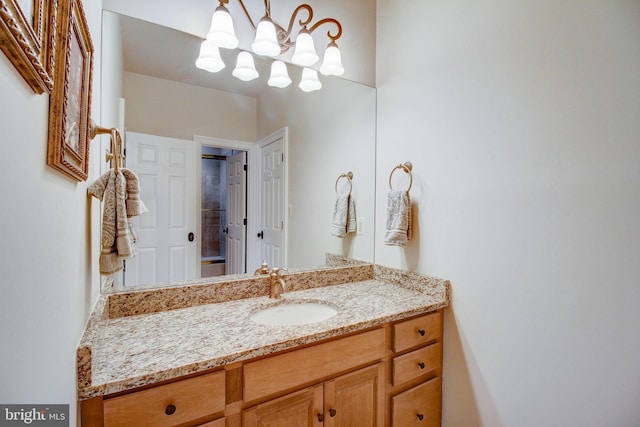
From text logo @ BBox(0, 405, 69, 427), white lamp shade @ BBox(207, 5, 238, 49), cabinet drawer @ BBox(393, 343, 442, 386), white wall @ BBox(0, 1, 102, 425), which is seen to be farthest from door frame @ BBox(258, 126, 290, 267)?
text logo @ BBox(0, 405, 69, 427)

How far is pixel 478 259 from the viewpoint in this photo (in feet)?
4.34

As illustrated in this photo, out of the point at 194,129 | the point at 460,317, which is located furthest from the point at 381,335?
the point at 194,129

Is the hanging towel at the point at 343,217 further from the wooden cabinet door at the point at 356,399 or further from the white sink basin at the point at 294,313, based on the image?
the wooden cabinet door at the point at 356,399

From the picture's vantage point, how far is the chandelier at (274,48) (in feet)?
4.28

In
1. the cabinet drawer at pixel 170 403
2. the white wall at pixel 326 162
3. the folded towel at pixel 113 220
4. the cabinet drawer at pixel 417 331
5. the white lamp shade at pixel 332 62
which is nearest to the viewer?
the cabinet drawer at pixel 170 403

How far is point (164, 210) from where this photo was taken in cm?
134

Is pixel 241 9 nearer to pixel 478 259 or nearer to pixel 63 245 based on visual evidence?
pixel 63 245

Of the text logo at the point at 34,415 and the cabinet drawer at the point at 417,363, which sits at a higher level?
the text logo at the point at 34,415

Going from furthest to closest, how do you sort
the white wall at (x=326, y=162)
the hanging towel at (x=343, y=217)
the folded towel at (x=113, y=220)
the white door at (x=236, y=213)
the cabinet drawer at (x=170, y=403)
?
1. the hanging towel at (x=343, y=217)
2. the white wall at (x=326, y=162)
3. the white door at (x=236, y=213)
4. the folded towel at (x=113, y=220)
5. the cabinet drawer at (x=170, y=403)

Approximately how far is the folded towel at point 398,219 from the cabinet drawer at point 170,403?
1.01 metres

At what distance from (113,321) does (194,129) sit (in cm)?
86

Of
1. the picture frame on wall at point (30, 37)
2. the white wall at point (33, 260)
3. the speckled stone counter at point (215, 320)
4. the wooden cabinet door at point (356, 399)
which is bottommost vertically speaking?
the wooden cabinet door at point (356, 399)

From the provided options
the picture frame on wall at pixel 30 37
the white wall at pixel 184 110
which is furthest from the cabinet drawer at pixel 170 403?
the white wall at pixel 184 110

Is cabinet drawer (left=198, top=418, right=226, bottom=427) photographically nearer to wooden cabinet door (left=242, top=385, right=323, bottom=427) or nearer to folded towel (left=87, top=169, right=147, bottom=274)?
wooden cabinet door (left=242, top=385, right=323, bottom=427)
